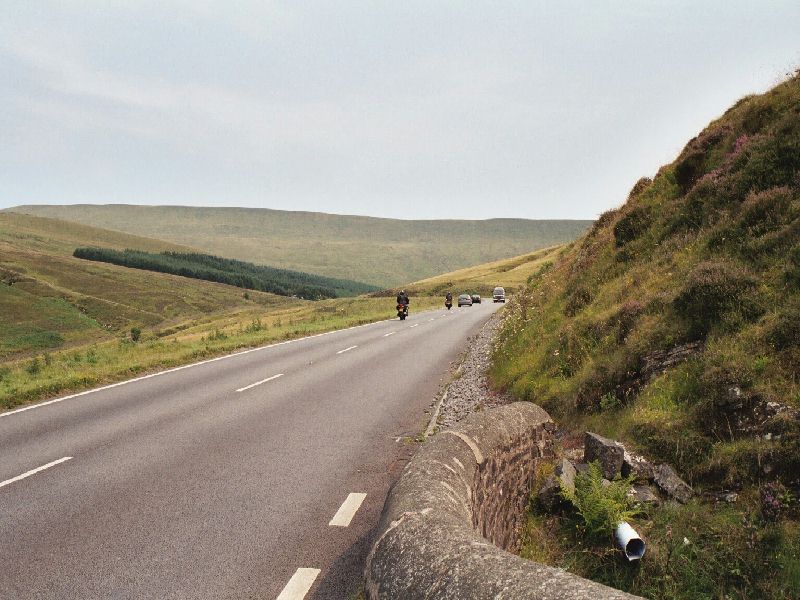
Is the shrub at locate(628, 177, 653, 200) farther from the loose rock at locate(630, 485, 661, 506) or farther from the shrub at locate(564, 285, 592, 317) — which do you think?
the loose rock at locate(630, 485, 661, 506)

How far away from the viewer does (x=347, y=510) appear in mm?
6590

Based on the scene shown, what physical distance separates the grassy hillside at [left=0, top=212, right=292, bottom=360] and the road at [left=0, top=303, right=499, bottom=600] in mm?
83741

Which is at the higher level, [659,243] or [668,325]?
[659,243]

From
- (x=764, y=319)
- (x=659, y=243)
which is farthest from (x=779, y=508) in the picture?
(x=659, y=243)

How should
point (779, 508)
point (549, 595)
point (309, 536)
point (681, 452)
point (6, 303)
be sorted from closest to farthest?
1. point (549, 595)
2. point (779, 508)
3. point (309, 536)
4. point (681, 452)
5. point (6, 303)

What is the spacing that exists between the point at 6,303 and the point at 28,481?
404 feet

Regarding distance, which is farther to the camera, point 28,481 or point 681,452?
point 28,481

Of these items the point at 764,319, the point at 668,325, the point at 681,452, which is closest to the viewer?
the point at 681,452

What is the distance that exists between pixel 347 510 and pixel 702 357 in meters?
5.16

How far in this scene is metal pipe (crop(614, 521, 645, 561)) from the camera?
5.13m

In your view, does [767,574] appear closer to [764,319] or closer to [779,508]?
[779,508]

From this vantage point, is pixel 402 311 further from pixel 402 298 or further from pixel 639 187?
pixel 639 187

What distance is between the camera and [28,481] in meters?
7.59

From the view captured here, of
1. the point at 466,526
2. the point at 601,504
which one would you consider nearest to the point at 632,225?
the point at 601,504
